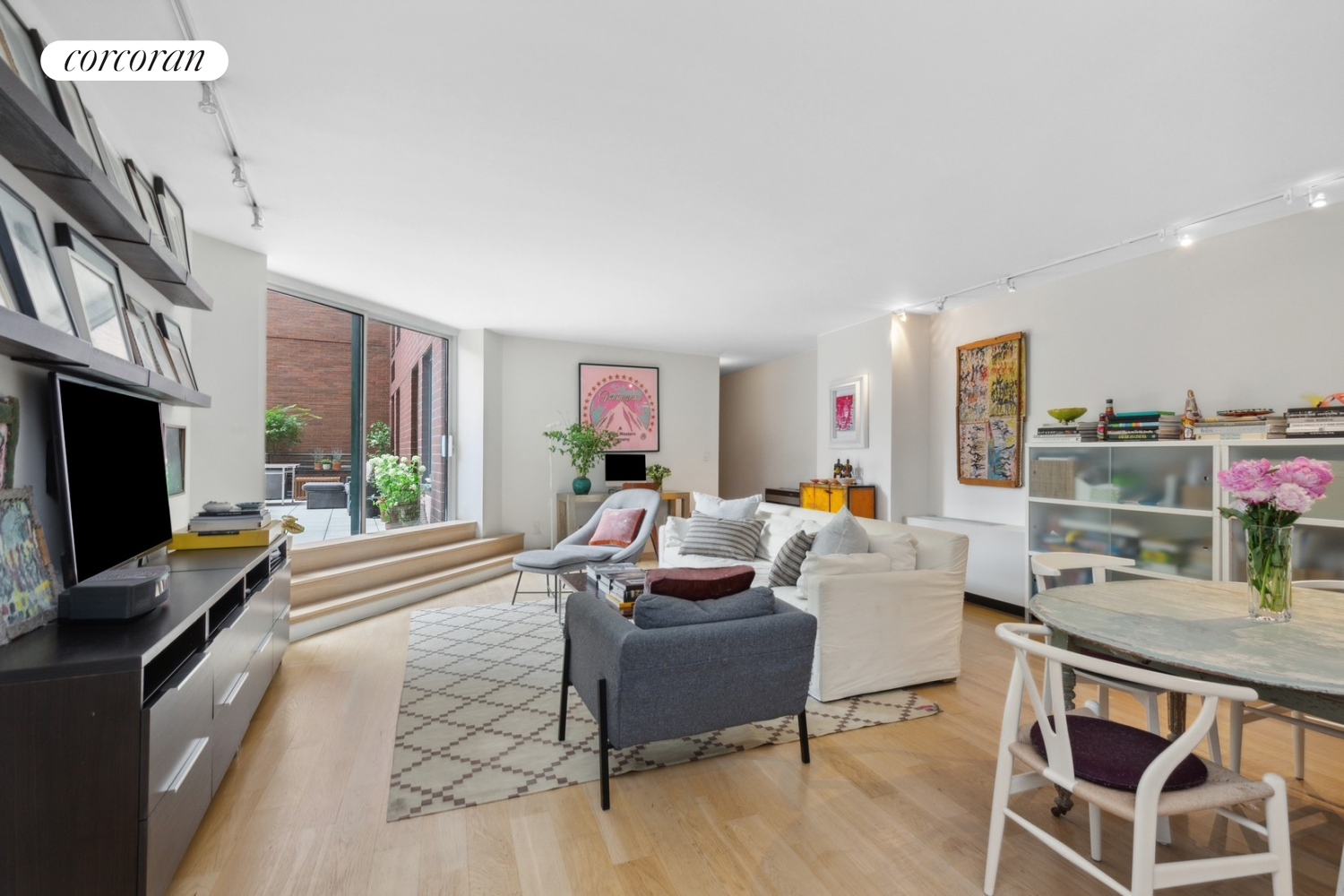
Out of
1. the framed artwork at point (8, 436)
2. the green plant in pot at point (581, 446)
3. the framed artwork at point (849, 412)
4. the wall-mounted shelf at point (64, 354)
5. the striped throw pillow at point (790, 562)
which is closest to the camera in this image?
the wall-mounted shelf at point (64, 354)

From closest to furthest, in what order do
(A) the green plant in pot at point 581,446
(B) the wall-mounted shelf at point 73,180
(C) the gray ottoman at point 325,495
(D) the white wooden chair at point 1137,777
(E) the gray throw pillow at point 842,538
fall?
(D) the white wooden chair at point 1137,777 < (B) the wall-mounted shelf at point 73,180 < (E) the gray throw pillow at point 842,538 < (C) the gray ottoman at point 325,495 < (A) the green plant in pot at point 581,446

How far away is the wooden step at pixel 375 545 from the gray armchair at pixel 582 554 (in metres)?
1.14

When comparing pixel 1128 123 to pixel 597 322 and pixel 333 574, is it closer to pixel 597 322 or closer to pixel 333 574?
pixel 597 322

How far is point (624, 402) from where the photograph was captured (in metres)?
7.70

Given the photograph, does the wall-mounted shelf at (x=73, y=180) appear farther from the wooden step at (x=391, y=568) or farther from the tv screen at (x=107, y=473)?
the wooden step at (x=391, y=568)

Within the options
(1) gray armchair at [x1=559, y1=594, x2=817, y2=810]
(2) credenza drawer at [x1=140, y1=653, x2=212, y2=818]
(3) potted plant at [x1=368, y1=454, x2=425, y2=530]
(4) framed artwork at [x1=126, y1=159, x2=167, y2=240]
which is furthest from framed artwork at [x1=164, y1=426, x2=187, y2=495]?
(1) gray armchair at [x1=559, y1=594, x2=817, y2=810]

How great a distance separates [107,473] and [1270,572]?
12.1 feet

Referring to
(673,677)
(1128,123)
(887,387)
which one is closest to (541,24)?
(673,677)

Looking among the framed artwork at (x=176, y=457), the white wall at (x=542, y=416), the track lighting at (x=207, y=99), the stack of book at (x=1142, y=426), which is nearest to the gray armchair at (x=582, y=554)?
the white wall at (x=542, y=416)

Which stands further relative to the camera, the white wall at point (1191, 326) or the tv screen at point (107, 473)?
the white wall at point (1191, 326)

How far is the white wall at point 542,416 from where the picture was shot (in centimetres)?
701

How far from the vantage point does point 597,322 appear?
20.9ft

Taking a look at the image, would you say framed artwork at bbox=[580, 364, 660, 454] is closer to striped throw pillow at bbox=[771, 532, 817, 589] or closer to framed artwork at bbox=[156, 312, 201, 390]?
striped throw pillow at bbox=[771, 532, 817, 589]

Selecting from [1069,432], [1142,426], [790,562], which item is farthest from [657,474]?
[1142,426]
